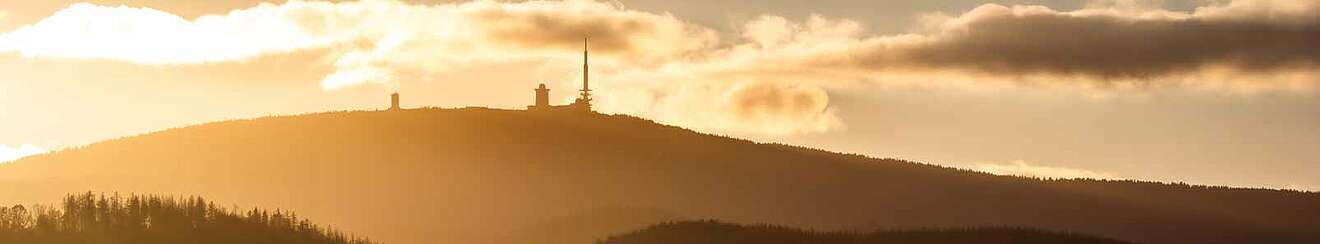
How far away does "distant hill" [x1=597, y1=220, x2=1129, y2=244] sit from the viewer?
165 m

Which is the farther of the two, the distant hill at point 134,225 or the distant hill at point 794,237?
the distant hill at point 794,237

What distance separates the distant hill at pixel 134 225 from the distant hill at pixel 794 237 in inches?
1318

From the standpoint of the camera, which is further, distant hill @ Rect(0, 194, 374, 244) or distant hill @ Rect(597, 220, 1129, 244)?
distant hill @ Rect(597, 220, 1129, 244)

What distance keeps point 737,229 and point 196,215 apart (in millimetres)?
49913

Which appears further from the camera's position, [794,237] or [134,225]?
[794,237]

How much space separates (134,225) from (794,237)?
2499 inches

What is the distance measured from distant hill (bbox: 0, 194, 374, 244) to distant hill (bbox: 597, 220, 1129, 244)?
33.5 meters

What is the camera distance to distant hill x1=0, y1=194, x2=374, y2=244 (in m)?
125

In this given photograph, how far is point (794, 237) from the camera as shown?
17262 cm

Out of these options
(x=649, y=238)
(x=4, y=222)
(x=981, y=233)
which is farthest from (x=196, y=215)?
(x=981, y=233)

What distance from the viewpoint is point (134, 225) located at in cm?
13238

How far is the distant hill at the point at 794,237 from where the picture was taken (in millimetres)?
164625

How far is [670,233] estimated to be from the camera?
170375mm

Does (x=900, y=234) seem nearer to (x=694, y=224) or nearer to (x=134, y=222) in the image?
(x=694, y=224)
